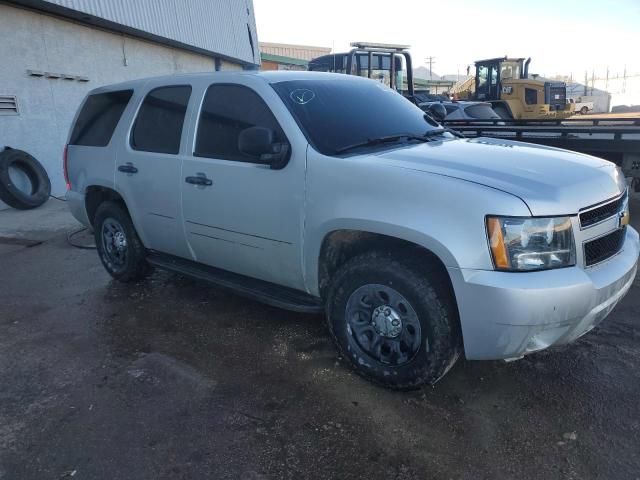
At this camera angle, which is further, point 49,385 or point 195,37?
point 195,37

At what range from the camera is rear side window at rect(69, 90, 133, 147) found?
189 inches

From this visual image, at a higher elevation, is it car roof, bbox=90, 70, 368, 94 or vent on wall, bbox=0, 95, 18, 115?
vent on wall, bbox=0, 95, 18, 115

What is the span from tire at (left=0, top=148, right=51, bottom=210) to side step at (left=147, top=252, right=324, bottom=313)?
623cm

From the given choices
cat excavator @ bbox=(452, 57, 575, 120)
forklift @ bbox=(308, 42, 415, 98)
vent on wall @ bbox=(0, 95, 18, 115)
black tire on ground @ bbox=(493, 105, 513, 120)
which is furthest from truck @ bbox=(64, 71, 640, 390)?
cat excavator @ bbox=(452, 57, 575, 120)

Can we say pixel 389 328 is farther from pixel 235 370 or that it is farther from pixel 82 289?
pixel 82 289

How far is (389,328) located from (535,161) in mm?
1322

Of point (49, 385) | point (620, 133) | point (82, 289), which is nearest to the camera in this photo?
point (49, 385)

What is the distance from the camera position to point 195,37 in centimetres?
1522

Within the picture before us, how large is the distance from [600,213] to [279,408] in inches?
84.7

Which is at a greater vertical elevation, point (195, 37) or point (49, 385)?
point (195, 37)

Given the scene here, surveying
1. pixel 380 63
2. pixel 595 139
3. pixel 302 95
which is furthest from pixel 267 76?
pixel 380 63

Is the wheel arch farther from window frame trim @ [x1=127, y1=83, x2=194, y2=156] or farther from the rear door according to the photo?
window frame trim @ [x1=127, y1=83, x2=194, y2=156]

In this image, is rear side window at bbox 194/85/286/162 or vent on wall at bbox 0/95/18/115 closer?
rear side window at bbox 194/85/286/162

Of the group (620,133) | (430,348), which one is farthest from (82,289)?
(620,133)
